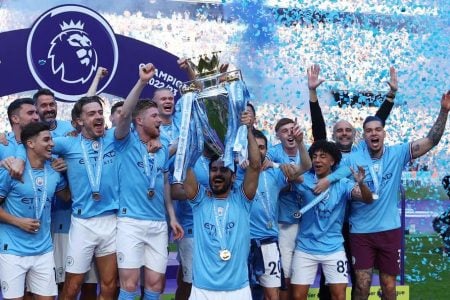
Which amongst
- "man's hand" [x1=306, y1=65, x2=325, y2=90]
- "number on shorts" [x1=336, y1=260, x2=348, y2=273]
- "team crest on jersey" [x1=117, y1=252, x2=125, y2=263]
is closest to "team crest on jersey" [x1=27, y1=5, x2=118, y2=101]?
"man's hand" [x1=306, y1=65, x2=325, y2=90]

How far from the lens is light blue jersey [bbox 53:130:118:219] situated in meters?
5.58

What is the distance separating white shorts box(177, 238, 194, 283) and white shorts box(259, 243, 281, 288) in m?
0.64

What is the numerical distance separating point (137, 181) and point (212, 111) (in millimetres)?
1292

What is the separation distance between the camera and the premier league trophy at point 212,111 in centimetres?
463

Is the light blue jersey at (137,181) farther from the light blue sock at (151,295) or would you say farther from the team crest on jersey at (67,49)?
the team crest on jersey at (67,49)

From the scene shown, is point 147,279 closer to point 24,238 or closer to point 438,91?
point 24,238

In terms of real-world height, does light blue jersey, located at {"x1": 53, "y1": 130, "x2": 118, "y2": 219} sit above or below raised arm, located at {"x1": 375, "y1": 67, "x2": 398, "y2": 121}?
below

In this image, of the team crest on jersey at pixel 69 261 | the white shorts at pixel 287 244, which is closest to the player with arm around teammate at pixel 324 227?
the white shorts at pixel 287 244

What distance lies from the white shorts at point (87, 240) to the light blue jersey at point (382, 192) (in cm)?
210

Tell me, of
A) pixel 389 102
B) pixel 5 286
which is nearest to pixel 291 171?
pixel 389 102

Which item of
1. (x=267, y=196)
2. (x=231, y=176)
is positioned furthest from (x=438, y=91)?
(x=231, y=176)

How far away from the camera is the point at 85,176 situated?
18.3 feet

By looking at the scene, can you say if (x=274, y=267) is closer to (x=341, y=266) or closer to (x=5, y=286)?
(x=341, y=266)

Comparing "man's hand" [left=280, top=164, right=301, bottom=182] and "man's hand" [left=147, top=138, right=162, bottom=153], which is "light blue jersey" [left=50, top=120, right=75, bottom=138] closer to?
"man's hand" [left=147, top=138, right=162, bottom=153]
